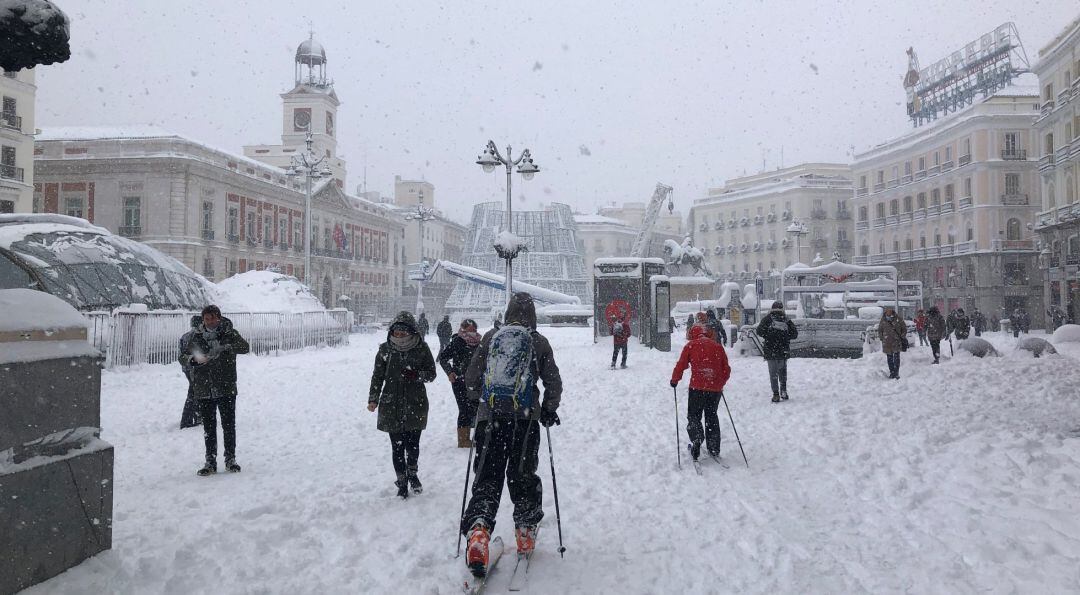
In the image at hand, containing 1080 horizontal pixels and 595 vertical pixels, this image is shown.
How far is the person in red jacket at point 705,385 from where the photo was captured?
6578 millimetres

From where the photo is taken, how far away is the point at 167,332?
16.5m

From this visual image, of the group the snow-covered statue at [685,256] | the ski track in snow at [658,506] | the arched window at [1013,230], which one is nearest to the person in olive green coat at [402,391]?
the ski track in snow at [658,506]

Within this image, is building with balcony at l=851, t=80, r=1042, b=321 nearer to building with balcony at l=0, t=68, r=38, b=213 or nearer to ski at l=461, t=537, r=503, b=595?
ski at l=461, t=537, r=503, b=595

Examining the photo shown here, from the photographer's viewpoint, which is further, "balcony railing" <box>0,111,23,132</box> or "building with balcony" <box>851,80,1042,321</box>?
"building with balcony" <box>851,80,1042,321</box>

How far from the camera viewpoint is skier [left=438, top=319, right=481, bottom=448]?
22.6ft

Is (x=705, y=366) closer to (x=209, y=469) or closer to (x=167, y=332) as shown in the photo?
(x=209, y=469)

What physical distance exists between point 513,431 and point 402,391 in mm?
1616

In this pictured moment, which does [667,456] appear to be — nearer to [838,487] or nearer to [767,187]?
[838,487]

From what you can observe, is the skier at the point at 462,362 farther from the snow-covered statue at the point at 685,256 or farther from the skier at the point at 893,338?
the snow-covered statue at the point at 685,256

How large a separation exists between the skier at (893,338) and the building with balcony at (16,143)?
1528 inches

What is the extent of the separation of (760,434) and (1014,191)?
1841 inches

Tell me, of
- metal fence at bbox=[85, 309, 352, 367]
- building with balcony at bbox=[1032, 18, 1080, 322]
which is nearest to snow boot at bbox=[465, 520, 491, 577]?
metal fence at bbox=[85, 309, 352, 367]

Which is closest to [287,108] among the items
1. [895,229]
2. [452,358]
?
[895,229]

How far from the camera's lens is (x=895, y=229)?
179ft
